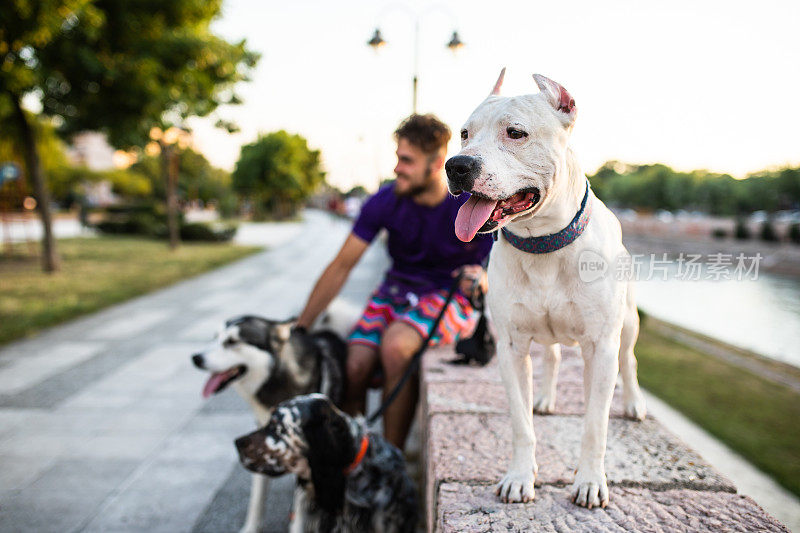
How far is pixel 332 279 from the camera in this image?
3.29 meters

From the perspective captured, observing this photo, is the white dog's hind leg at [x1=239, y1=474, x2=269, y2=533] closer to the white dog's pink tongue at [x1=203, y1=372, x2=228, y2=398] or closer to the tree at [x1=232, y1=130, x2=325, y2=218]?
the white dog's pink tongue at [x1=203, y1=372, x2=228, y2=398]

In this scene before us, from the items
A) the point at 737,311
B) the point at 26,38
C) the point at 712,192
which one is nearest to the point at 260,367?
the point at 26,38

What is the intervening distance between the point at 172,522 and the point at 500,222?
116 inches

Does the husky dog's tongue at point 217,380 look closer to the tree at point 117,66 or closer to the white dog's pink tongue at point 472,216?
the white dog's pink tongue at point 472,216

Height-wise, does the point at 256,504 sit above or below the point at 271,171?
below

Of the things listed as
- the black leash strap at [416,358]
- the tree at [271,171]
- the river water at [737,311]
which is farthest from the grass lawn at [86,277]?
the tree at [271,171]

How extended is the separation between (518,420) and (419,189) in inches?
78.3

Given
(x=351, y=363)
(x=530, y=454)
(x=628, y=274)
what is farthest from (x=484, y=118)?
(x=351, y=363)

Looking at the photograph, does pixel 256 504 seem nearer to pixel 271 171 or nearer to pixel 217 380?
pixel 217 380

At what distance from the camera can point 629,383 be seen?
7.68 ft

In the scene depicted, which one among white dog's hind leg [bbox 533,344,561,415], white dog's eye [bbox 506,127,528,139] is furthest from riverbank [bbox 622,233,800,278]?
white dog's eye [bbox 506,127,528,139]

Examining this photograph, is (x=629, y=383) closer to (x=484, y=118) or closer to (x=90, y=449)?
(x=484, y=118)

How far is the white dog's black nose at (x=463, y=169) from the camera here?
138 centimetres

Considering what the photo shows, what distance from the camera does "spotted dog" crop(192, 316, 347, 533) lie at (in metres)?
2.87
